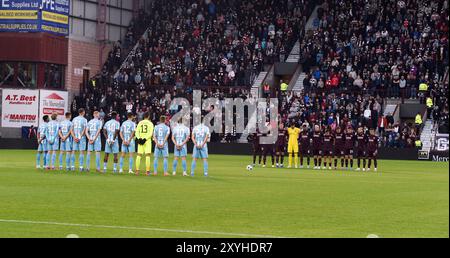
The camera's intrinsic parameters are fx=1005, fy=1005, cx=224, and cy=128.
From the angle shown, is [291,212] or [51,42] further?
[51,42]

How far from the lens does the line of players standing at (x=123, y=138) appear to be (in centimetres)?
3503

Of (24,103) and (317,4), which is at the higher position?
(317,4)

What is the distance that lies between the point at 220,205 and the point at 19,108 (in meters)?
46.9

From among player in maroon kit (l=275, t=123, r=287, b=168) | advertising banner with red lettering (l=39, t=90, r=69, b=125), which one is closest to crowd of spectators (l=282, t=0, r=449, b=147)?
player in maroon kit (l=275, t=123, r=287, b=168)

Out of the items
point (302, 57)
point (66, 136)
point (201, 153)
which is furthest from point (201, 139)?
point (302, 57)

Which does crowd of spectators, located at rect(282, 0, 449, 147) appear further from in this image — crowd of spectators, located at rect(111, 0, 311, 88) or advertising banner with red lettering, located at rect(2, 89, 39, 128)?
advertising banner with red lettering, located at rect(2, 89, 39, 128)

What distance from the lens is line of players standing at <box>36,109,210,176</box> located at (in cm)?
3503

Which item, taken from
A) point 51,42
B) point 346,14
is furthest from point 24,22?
point 346,14

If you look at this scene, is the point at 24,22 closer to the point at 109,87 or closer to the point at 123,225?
the point at 109,87

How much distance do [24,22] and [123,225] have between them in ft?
168

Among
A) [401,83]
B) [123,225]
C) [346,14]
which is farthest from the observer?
[346,14]

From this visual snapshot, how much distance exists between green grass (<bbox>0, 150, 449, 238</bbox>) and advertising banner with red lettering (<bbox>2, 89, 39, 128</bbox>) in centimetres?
3250

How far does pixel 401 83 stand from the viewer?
60688 millimetres
